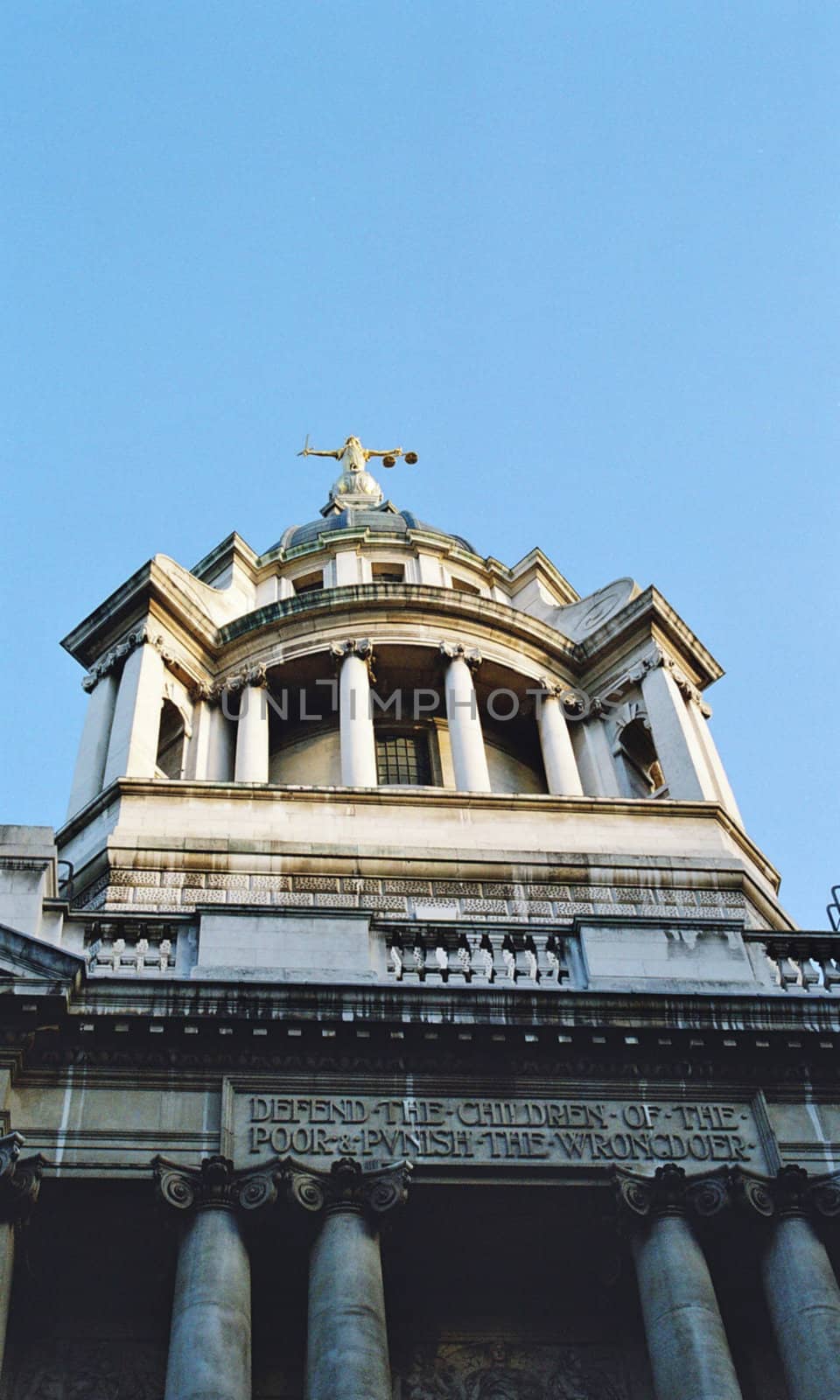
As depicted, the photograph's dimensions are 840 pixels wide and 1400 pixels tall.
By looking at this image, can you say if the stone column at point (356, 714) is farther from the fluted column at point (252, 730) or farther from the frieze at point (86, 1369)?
the frieze at point (86, 1369)

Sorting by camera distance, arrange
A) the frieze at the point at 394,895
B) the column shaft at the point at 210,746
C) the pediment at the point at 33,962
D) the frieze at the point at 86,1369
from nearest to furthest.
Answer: the frieze at the point at 86,1369 → the pediment at the point at 33,962 → the frieze at the point at 394,895 → the column shaft at the point at 210,746

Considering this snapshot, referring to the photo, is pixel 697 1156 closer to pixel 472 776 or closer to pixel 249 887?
pixel 249 887

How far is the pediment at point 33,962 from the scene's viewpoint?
56.6 ft

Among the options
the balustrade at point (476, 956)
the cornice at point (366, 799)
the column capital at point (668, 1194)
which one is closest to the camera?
the column capital at point (668, 1194)

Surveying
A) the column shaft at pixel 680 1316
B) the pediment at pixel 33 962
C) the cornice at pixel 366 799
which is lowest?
the column shaft at pixel 680 1316

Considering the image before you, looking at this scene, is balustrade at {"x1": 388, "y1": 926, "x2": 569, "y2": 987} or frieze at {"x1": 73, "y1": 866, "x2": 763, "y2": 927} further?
frieze at {"x1": 73, "y1": 866, "x2": 763, "y2": 927}

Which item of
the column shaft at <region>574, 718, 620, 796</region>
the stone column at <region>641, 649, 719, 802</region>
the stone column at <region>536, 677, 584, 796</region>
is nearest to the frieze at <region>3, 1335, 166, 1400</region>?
the stone column at <region>641, 649, 719, 802</region>

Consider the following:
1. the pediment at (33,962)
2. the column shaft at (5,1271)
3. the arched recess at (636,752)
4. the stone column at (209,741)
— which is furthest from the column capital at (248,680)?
the column shaft at (5,1271)

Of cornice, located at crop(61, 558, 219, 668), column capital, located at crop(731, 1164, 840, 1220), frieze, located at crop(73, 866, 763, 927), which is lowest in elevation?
column capital, located at crop(731, 1164, 840, 1220)

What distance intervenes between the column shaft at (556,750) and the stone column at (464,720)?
3.87ft

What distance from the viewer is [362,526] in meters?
39.7

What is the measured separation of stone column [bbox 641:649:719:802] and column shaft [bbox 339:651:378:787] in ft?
17.3

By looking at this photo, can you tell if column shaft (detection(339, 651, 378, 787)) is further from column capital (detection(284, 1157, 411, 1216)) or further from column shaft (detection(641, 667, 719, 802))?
column capital (detection(284, 1157, 411, 1216))

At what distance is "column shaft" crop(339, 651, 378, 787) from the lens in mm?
29797
